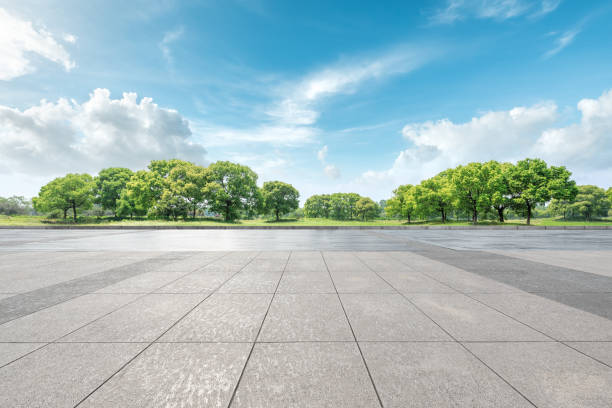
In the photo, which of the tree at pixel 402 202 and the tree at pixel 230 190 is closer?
the tree at pixel 230 190

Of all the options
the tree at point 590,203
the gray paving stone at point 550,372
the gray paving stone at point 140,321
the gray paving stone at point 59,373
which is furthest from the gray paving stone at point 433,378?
the tree at point 590,203

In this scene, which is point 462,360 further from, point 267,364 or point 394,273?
point 394,273

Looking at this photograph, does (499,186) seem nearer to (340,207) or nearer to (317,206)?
(340,207)

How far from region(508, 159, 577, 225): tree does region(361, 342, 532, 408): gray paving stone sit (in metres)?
55.0

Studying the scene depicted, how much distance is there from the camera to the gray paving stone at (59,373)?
236 centimetres

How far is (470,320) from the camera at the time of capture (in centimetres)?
416

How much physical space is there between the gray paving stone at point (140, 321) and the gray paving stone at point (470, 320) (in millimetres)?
4666

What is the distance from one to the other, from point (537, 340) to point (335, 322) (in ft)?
9.69

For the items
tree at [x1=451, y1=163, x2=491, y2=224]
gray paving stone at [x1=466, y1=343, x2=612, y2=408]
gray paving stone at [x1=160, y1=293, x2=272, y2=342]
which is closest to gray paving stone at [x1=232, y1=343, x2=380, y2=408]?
gray paving stone at [x1=160, y1=293, x2=272, y2=342]

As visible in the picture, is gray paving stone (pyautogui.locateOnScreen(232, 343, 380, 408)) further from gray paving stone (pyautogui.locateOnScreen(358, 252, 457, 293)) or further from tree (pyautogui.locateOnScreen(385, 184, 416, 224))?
tree (pyautogui.locateOnScreen(385, 184, 416, 224))

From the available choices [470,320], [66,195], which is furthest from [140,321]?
[66,195]

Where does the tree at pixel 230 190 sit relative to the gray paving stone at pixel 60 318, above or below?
above

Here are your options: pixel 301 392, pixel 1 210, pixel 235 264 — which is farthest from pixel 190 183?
pixel 1 210

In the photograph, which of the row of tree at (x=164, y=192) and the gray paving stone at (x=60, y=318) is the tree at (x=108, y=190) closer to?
the row of tree at (x=164, y=192)
